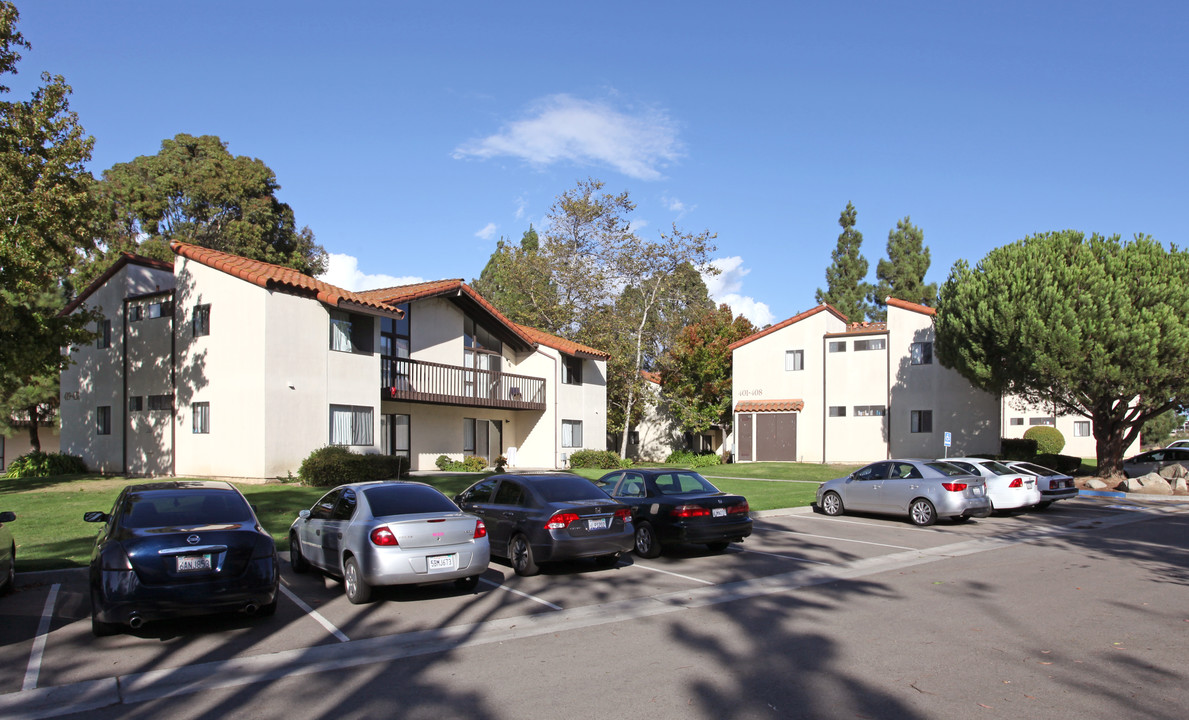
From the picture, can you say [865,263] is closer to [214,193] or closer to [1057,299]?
[1057,299]

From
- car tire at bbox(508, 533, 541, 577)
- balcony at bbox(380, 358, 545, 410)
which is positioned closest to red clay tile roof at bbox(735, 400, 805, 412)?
balcony at bbox(380, 358, 545, 410)

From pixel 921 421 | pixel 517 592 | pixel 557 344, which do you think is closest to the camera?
pixel 517 592

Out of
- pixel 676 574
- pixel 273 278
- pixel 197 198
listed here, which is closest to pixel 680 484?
pixel 676 574

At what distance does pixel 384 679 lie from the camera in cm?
662

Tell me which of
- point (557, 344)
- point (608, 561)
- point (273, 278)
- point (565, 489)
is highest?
point (273, 278)

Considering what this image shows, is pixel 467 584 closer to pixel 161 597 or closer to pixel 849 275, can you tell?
pixel 161 597

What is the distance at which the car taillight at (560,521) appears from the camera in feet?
35.4

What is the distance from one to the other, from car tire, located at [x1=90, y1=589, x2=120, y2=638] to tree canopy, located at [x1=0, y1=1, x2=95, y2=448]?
14.4 metres

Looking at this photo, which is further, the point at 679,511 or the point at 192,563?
the point at 679,511

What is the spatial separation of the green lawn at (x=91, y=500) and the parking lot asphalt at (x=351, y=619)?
2.28 m

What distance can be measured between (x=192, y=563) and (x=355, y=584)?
82.2 inches

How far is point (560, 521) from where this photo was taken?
10.8m

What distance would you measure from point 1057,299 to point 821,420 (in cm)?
1360

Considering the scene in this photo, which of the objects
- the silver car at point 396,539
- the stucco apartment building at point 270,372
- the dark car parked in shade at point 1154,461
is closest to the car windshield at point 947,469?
the silver car at point 396,539
